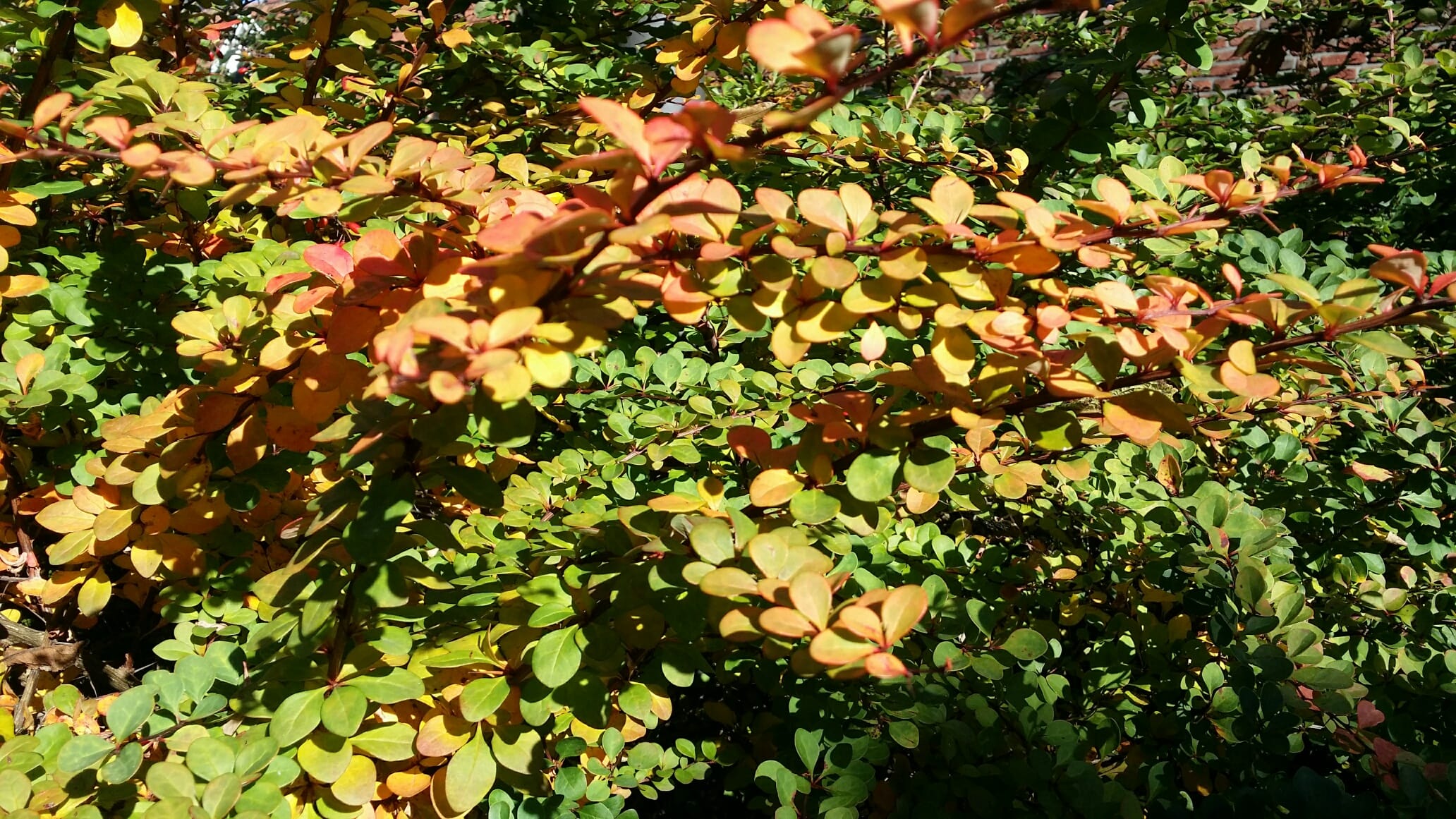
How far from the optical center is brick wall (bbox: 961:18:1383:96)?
4.34 m

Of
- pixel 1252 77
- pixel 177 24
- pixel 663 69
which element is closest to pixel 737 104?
pixel 663 69

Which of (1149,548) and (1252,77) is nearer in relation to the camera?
(1149,548)

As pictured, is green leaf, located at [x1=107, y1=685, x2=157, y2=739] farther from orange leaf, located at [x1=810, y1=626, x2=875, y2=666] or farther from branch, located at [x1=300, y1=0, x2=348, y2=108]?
branch, located at [x1=300, y1=0, x2=348, y2=108]

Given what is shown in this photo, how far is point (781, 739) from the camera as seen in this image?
1521 millimetres

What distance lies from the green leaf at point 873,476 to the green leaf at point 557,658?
0.36m

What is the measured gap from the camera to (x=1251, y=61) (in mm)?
4801

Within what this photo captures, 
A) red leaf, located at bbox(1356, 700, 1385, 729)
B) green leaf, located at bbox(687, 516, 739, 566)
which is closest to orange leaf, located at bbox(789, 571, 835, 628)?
green leaf, located at bbox(687, 516, 739, 566)

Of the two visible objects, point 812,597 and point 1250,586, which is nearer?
point 812,597

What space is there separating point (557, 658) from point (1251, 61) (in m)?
5.13

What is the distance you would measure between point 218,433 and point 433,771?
0.59m

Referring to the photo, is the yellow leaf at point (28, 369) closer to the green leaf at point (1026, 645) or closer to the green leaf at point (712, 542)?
the green leaf at point (712, 542)

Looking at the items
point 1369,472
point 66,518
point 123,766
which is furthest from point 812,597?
point 1369,472

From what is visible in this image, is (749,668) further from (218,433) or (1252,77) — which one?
(1252,77)

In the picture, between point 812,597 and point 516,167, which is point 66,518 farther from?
point 812,597
